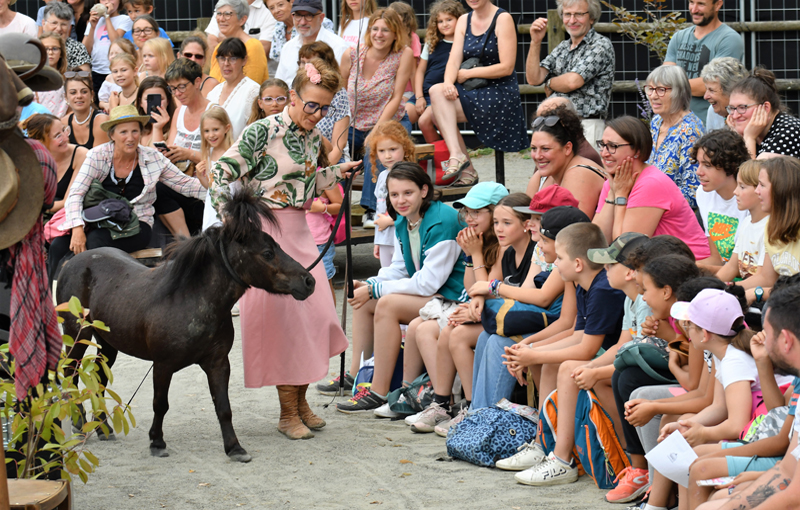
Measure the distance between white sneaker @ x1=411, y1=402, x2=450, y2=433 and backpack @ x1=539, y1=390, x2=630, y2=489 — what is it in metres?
1.19

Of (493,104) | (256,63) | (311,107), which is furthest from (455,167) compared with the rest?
(311,107)

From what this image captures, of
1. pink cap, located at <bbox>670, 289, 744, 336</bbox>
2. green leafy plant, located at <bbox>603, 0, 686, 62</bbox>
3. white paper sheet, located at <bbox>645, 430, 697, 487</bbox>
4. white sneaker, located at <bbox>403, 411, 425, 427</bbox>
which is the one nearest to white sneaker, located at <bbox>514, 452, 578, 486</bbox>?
white paper sheet, located at <bbox>645, 430, 697, 487</bbox>

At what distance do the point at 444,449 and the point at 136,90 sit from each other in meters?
6.08

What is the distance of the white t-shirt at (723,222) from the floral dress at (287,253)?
7.73 feet

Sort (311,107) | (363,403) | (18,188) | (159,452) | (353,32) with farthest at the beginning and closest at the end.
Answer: (353,32) → (363,403) → (311,107) → (159,452) → (18,188)

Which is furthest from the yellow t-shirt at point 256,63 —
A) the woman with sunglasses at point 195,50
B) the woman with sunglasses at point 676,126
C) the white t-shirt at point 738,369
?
the white t-shirt at point 738,369

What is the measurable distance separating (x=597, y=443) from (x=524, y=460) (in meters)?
0.49

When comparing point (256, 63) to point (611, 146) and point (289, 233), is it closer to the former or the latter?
point (289, 233)

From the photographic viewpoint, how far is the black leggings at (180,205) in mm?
8271

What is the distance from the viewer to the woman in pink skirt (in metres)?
5.53

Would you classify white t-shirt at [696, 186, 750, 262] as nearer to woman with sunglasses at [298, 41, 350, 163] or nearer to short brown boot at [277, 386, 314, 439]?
short brown boot at [277, 386, 314, 439]

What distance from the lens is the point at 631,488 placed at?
4.39 meters

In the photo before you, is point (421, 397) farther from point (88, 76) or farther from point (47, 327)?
point (88, 76)

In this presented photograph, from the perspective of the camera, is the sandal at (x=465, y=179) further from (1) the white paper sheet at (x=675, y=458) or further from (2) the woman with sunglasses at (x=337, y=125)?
(1) the white paper sheet at (x=675, y=458)
